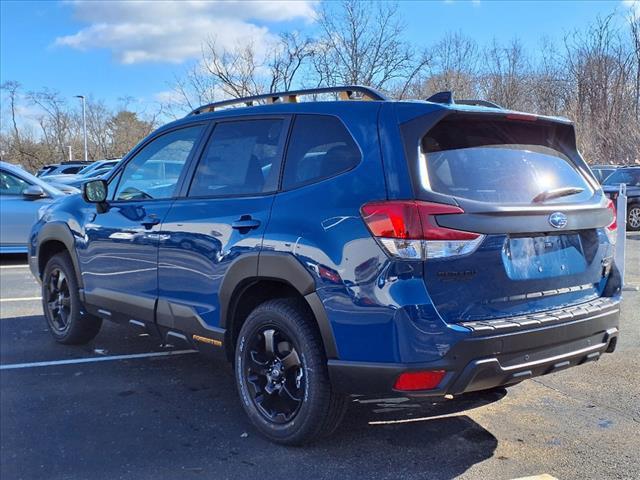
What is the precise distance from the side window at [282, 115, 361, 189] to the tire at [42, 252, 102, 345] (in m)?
2.76

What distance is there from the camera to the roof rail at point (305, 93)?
142 inches

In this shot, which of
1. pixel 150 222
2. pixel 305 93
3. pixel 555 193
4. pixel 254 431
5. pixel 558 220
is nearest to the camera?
pixel 558 220

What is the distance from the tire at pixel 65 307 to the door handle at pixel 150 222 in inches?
54.2

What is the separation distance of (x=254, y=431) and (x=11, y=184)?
8453 millimetres

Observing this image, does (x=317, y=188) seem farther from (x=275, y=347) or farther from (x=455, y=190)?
(x=275, y=347)

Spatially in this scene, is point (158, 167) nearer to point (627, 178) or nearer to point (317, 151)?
point (317, 151)

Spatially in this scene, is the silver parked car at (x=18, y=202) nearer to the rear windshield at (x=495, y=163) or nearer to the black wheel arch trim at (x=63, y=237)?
the black wheel arch trim at (x=63, y=237)

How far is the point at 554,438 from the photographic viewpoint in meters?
3.66

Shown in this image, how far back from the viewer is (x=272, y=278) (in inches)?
136

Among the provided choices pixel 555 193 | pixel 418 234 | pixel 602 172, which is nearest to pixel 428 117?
pixel 418 234

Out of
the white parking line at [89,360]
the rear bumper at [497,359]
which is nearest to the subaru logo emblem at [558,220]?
the rear bumper at [497,359]

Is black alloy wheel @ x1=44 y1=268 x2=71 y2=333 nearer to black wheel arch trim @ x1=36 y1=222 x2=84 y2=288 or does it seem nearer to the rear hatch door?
black wheel arch trim @ x1=36 y1=222 x2=84 y2=288

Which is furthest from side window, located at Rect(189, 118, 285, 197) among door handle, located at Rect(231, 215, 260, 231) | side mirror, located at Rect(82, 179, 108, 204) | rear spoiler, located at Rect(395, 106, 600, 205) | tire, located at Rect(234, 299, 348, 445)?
side mirror, located at Rect(82, 179, 108, 204)

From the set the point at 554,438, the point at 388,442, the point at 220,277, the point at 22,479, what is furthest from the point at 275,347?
the point at 554,438
